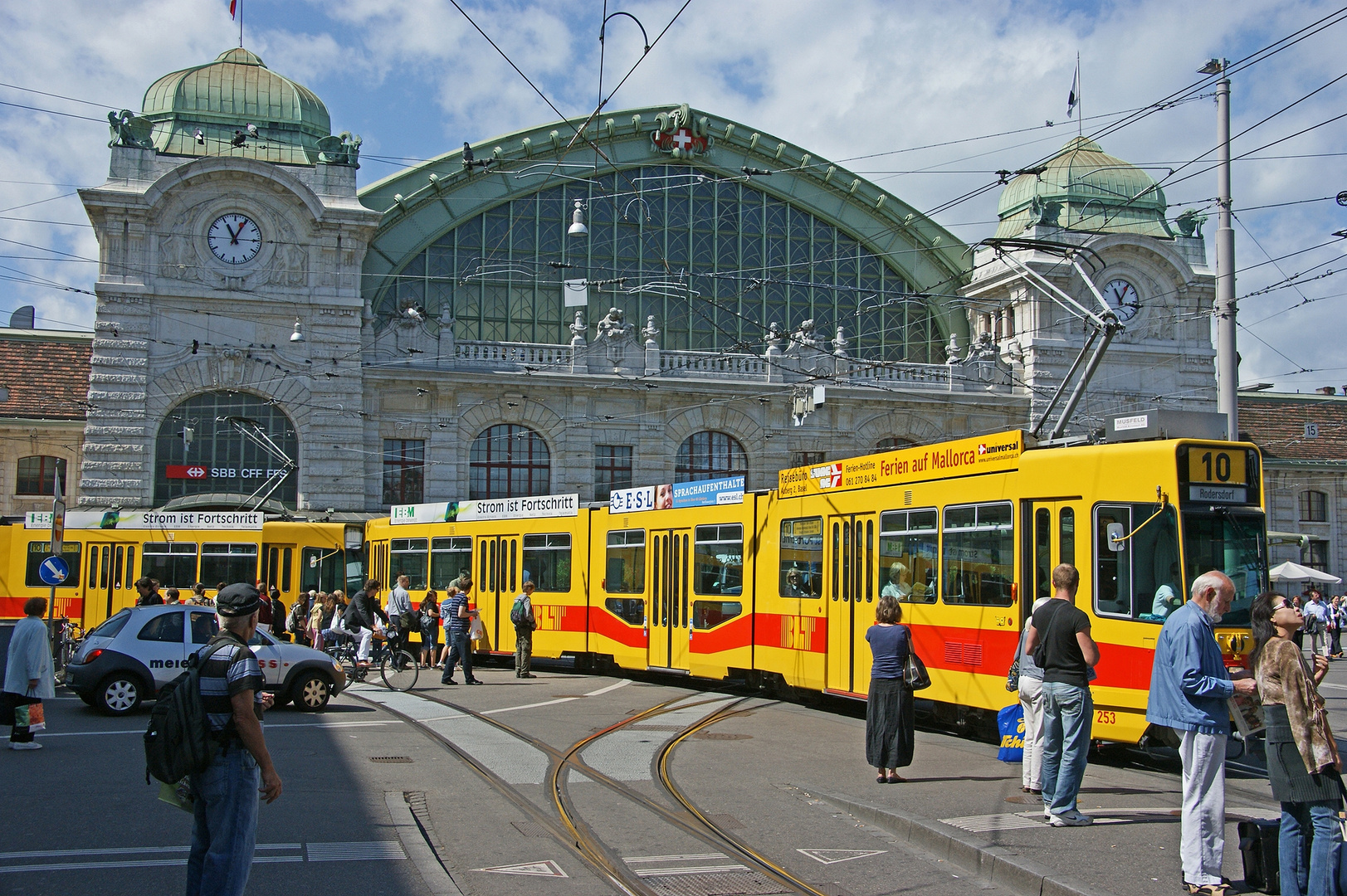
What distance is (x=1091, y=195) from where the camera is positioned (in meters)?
45.4

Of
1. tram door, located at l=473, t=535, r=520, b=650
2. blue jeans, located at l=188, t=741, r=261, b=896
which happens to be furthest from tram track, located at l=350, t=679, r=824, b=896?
tram door, located at l=473, t=535, r=520, b=650

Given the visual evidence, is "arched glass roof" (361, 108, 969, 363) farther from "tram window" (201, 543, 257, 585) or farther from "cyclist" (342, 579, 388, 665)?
"cyclist" (342, 579, 388, 665)

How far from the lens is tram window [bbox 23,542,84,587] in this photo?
28.4 m

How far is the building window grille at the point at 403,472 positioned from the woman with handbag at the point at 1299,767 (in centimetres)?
3322

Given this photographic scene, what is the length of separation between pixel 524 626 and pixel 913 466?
9.25 metres

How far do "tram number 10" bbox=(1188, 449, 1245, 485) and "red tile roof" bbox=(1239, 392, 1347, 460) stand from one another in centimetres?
4083

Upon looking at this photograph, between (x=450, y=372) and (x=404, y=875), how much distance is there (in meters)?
31.3

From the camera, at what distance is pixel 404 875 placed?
26.1 feet

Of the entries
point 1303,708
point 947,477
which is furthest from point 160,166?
point 1303,708

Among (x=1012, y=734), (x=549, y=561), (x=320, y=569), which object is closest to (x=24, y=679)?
(x=1012, y=734)

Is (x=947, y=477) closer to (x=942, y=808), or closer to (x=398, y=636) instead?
(x=942, y=808)

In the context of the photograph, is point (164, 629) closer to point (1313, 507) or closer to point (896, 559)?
point (896, 559)

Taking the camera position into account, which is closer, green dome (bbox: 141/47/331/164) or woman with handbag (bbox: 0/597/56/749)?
woman with handbag (bbox: 0/597/56/749)

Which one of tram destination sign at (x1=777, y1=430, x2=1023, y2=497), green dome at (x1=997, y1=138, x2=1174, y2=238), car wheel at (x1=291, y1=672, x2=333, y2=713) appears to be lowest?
car wheel at (x1=291, y1=672, x2=333, y2=713)
